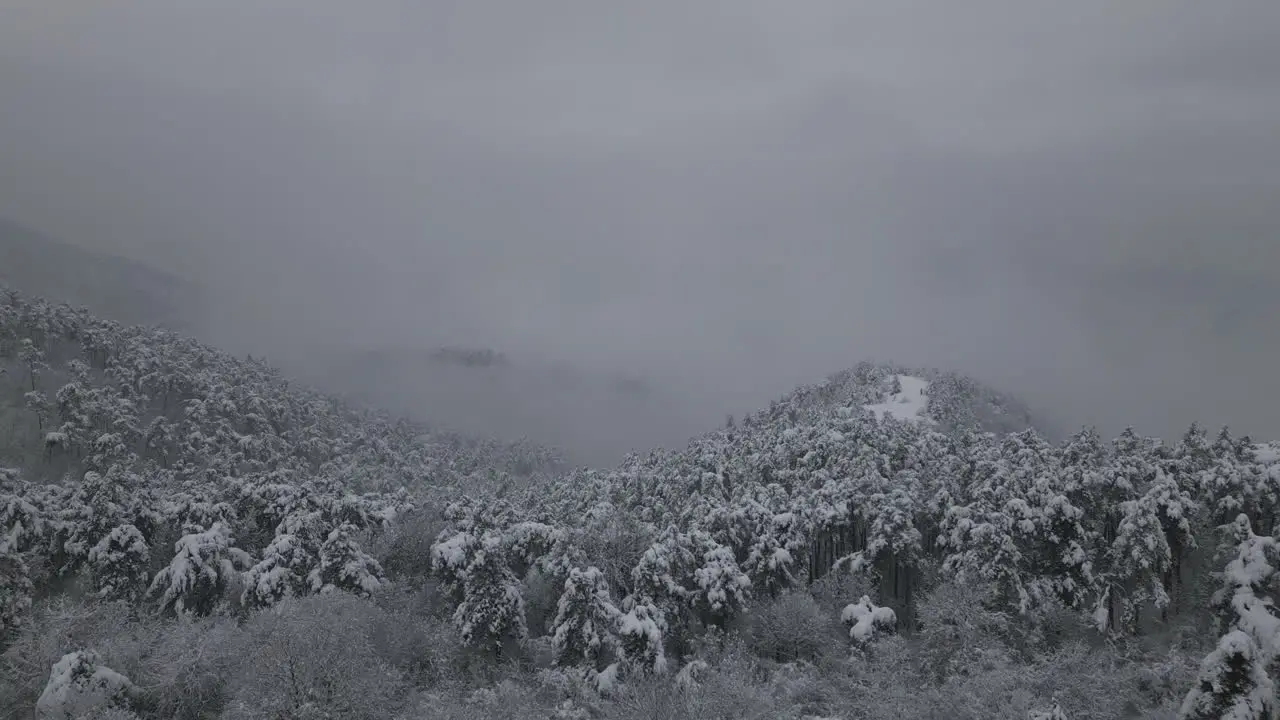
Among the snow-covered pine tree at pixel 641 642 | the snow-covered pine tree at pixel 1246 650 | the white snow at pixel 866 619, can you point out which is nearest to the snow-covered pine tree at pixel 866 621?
the white snow at pixel 866 619

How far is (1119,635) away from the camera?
152 ft

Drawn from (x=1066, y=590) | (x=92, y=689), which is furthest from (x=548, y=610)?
(x=1066, y=590)

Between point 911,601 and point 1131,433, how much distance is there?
2742cm

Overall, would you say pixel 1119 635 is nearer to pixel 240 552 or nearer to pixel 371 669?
pixel 371 669

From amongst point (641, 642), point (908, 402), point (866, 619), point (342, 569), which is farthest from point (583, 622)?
point (908, 402)

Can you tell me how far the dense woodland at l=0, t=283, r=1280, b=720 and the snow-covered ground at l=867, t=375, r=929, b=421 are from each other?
217ft

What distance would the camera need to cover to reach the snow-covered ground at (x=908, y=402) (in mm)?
147375

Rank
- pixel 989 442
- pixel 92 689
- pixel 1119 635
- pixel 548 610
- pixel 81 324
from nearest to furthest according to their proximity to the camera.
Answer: pixel 92 689, pixel 1119 635, pixel 548 610, pixel 989 442, pixel 81 324

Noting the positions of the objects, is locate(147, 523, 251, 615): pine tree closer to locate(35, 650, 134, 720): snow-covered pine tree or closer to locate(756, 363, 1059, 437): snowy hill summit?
locate(35, 650, 134, 720): snow-covered pine tree

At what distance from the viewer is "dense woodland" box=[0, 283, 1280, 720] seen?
105 ft

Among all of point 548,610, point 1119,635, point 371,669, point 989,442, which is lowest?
point 548,610

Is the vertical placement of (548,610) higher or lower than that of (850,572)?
lower

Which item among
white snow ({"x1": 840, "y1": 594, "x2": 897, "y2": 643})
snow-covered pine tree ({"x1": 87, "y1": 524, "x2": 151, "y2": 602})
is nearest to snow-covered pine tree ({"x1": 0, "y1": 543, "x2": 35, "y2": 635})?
snow-covered pine tree ({"x1": 87, "y1": 524, "x2": 151, "y2": 602})

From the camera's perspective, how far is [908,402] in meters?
164
